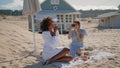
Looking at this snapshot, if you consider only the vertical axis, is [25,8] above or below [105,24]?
above

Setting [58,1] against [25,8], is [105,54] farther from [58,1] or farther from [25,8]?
[58,1]

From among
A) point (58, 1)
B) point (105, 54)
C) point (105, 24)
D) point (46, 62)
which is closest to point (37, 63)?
point (46, 62)

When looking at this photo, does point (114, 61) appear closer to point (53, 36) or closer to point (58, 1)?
point (53, 36)

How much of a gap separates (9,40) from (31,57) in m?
1.91

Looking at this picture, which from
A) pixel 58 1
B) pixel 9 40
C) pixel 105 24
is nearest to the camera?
pixel 9 40

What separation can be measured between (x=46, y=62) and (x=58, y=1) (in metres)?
28.2

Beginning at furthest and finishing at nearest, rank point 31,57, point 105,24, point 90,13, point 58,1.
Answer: point 90,13, point 105,24, point 58,1, point 31,57

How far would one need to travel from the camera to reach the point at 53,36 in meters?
8.33

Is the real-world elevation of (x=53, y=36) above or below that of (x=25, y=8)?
below

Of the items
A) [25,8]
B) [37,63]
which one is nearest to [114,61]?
[37,63]

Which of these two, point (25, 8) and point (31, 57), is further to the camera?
point (25, 8)

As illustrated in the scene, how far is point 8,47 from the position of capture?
9.99 meters

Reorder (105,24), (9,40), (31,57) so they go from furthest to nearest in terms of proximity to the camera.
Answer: (105,24) < (9,40) < (31,57)

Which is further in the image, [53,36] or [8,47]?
[8,47]
